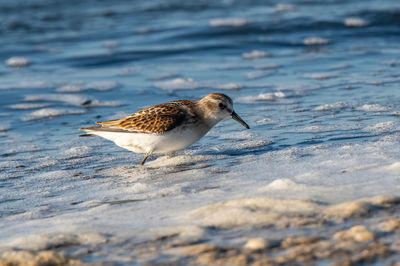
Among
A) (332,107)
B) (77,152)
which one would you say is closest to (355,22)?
(332,107)

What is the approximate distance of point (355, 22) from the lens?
15461mm

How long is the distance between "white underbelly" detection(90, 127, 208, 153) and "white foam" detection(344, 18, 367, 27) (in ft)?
32.0

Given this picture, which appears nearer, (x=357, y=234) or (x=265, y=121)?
(x=357, y=234)

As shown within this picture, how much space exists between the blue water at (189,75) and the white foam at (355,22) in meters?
0.07

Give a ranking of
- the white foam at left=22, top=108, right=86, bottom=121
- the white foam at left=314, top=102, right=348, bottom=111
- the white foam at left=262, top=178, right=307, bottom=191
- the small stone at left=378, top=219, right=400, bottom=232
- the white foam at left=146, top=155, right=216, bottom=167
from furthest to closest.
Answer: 1. the white foam at left=22, top=108, right=86, bottom=121
2. the white foam at left=314, top=102, right=348, bottom=111
3. the white foam at left=146, top=155, right=216, bottom=167
4. the white foam at left=262, top=178, right=307, bottom=191
5. the small stone at left=378, top=219, right=400, bottom=232

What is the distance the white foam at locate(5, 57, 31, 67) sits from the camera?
45.2ft

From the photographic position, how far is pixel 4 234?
15.0ft

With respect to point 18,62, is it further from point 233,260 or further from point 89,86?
point 233,260

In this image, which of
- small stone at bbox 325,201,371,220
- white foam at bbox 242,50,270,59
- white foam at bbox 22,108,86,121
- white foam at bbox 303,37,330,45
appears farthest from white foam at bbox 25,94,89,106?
small stone at bbox 325,201,371,220

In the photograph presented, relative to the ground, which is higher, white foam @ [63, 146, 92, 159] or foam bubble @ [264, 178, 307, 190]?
foam bubble @ [264, 178, 307, 190]

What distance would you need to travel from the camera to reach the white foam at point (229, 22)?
53.0 feet

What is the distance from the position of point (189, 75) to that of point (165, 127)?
5389mm

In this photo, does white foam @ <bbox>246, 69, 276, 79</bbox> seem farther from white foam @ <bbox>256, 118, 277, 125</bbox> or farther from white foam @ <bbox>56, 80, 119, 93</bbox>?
white foam @ <bbox>256, 118, 277, 125</bbox>

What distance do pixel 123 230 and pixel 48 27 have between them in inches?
580
